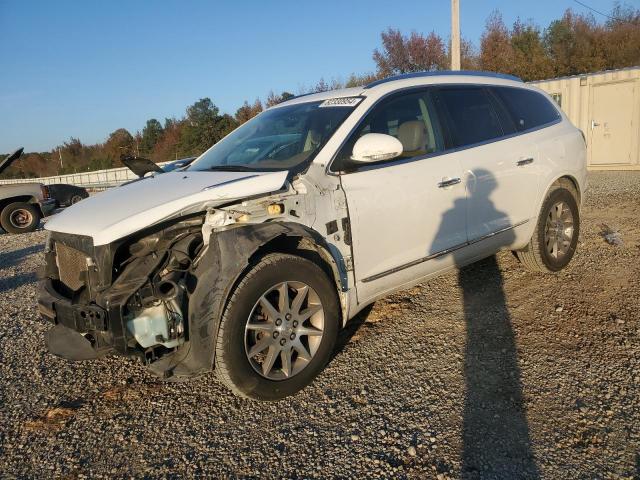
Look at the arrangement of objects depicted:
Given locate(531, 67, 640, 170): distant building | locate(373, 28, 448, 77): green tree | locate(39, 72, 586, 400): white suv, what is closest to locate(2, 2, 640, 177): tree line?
locate(373, 28, 448, 77): green tree

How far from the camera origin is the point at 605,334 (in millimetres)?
3715

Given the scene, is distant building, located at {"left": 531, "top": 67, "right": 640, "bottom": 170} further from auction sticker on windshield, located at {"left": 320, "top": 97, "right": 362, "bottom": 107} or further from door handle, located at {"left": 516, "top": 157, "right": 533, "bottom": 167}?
auction sticker on windshield, located at {"left": 320, "top": 97, "right": 362, "bottom": 107}

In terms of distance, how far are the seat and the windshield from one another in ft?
1.53

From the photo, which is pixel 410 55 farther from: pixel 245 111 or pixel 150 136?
pixel 150 136

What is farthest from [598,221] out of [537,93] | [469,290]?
[469,290]

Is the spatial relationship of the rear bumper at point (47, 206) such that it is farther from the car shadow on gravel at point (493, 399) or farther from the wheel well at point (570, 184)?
the wheel well at point (570, 184)

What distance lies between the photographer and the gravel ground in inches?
99.9

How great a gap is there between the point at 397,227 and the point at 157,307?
1726mm

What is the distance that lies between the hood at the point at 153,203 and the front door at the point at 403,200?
0.63 metres

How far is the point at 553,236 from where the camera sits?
5031 mm

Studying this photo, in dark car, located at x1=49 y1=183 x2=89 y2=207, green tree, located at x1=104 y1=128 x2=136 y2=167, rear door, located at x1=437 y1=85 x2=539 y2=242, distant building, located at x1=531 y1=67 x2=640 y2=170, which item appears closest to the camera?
rear door, located at x1=437 y1=85 x2=539 y2=242

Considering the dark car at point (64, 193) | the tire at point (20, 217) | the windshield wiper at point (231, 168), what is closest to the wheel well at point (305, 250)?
the windshield wiper at point (231, 168)

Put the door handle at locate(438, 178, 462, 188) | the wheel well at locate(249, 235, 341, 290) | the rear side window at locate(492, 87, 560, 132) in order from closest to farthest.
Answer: the wheel well at locate(249, 235, 341, 290) < the door handle at locate(438, 178, 462, 188) < the rear side window at locate(492, 87, 560, 132)

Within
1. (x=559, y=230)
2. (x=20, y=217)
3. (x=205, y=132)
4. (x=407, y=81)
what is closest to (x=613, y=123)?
(x=559, y=230)
